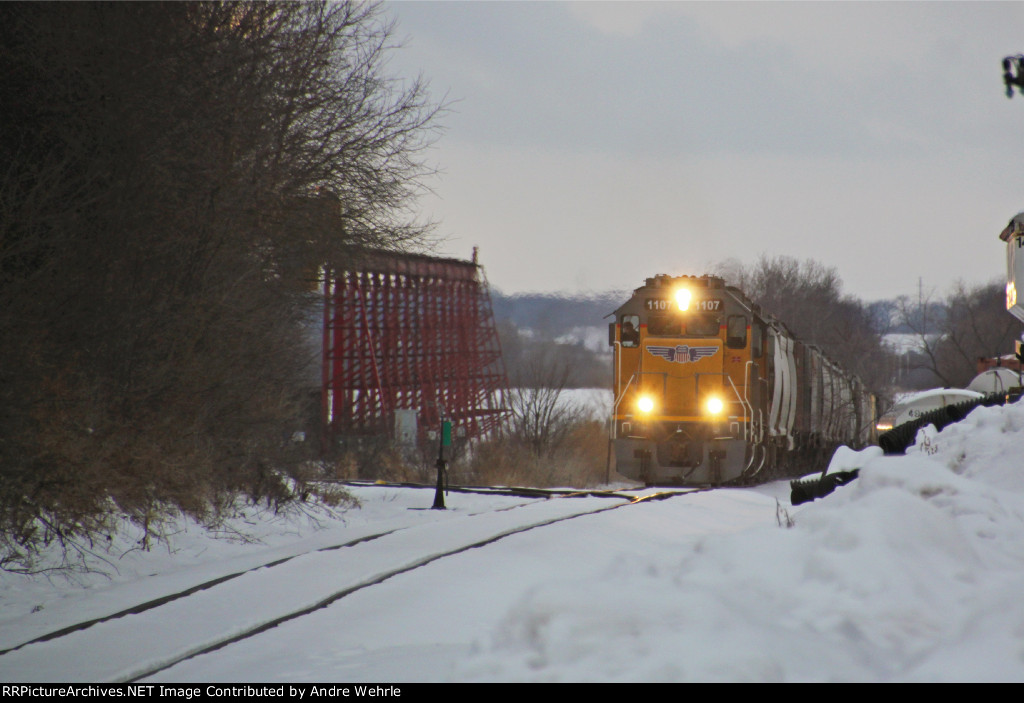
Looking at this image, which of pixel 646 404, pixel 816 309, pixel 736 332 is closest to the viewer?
pixel 736 332

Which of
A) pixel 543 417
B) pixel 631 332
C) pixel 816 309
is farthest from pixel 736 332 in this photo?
pixel 816 309

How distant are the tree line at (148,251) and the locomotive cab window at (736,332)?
25.7ft

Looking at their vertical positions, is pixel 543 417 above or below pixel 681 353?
below

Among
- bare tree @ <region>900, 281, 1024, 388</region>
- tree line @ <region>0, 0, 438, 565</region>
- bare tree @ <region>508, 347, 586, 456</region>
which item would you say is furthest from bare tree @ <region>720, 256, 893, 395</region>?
tree line @ <region>0, 0, 438, 565</region>

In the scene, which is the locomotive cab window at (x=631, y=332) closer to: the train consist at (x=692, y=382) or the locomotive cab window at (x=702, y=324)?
the train consist at (x=692, y=382)

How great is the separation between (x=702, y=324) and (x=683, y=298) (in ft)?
2.08

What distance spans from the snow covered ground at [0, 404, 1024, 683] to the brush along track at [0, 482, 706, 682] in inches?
1.1

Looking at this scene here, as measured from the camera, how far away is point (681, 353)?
1831cm

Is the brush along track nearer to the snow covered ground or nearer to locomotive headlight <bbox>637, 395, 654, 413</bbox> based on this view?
the snow covered ground

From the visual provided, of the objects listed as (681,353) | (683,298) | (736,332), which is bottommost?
(681,353)

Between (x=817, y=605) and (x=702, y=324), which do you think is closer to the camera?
(x=817, y=605)

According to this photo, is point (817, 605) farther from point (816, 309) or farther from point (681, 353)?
point (816, 309)

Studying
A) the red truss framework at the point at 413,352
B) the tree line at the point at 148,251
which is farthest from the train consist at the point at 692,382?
the red truss framework at the point at 413,352

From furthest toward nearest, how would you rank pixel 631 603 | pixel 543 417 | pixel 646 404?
pixel 543 417
pixel 646 404
pixel 631 603
